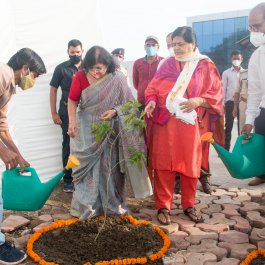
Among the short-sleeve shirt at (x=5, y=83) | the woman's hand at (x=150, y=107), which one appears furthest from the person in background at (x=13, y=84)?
the woman's hand at (x=150, y=107)

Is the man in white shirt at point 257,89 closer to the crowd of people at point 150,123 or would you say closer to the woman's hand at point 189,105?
the crowd of people at point 150,123

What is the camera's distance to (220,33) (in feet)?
107

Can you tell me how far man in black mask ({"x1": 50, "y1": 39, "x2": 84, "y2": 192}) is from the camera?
14.6 ft

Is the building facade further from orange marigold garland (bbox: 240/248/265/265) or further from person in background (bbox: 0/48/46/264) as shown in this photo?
person in background (bbox: 0/48/46/264)

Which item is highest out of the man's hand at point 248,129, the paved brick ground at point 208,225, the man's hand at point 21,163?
the man's hand at point 248,129

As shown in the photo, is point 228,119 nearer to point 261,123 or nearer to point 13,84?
point 261,123

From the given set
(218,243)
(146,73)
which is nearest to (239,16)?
(146,73)

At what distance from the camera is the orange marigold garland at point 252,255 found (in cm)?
269

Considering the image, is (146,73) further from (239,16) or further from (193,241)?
(239,16)

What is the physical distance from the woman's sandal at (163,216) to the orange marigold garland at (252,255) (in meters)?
0.84

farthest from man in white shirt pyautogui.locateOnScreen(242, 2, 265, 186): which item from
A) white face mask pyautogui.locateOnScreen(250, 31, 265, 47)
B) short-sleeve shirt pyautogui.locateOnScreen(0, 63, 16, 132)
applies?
short-sleeve shirt pyautogui.locateOnScreen(0, 63, 16, 132)

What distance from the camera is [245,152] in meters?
3.05

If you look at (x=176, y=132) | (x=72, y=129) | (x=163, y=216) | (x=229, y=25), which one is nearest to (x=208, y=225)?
(x=163, y=216)

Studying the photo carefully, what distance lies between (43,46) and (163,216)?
2516 millimetres
